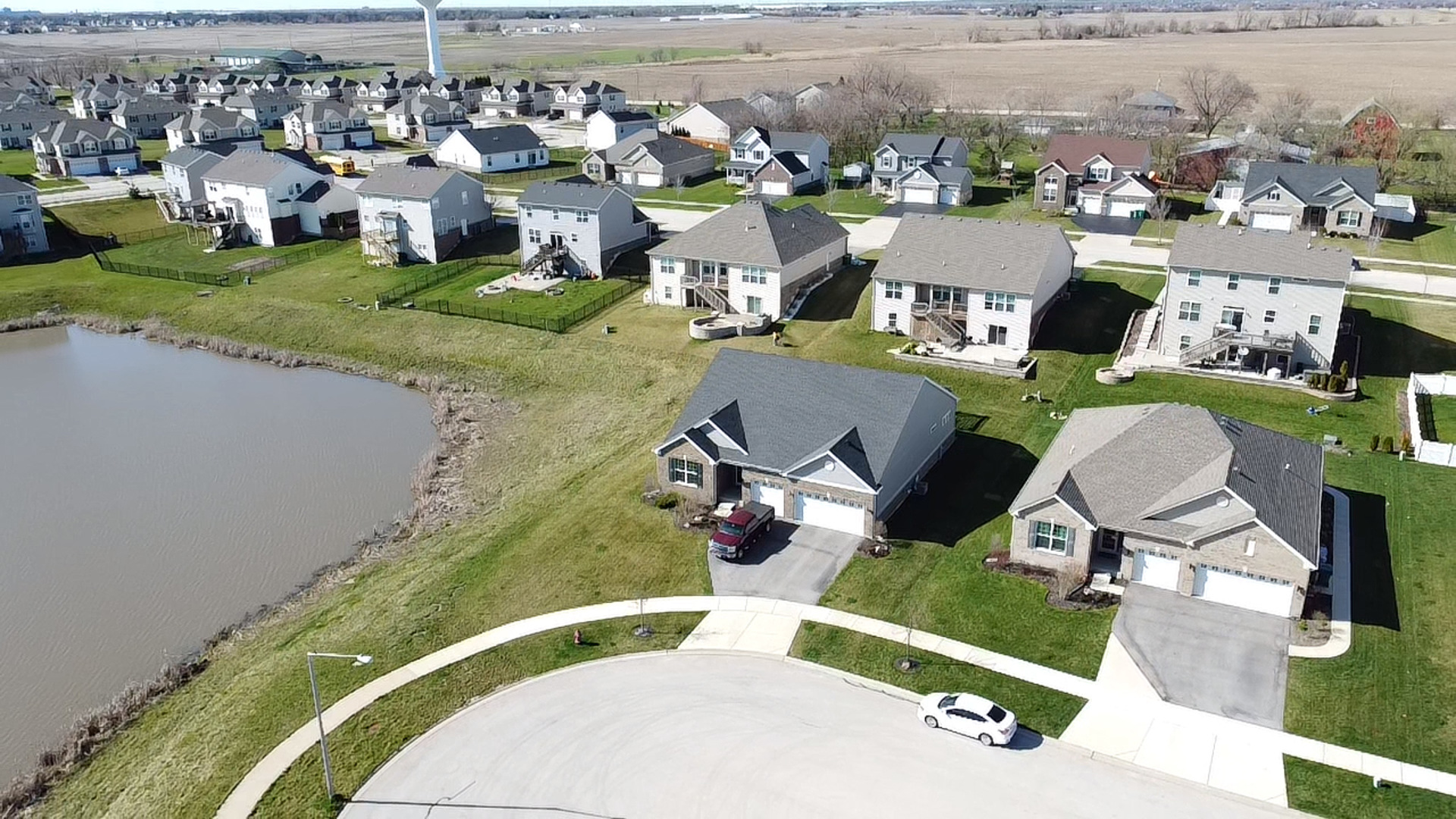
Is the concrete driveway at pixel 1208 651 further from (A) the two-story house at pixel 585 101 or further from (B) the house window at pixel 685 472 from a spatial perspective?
(A) the two-story house at pixel 585 101

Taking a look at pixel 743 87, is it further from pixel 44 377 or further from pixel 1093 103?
pixel 44 377

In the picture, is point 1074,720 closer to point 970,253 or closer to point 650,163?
point 970,253

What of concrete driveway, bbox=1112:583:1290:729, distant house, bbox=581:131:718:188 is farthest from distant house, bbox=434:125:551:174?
concrete driveway, bbox=1112:583:1290:729

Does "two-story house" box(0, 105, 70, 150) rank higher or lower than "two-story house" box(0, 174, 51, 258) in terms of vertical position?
higher

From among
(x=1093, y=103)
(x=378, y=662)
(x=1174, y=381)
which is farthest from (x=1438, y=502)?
(x=1093, y=103)

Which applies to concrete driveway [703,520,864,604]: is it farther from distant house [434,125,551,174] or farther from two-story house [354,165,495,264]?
distant house [434,125,551,174]

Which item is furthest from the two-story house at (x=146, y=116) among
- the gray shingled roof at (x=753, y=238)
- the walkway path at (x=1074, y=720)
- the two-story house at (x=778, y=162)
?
the walkway path at (x=1074, y=720)

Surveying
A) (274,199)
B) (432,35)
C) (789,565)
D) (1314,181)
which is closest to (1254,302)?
(789,565)
